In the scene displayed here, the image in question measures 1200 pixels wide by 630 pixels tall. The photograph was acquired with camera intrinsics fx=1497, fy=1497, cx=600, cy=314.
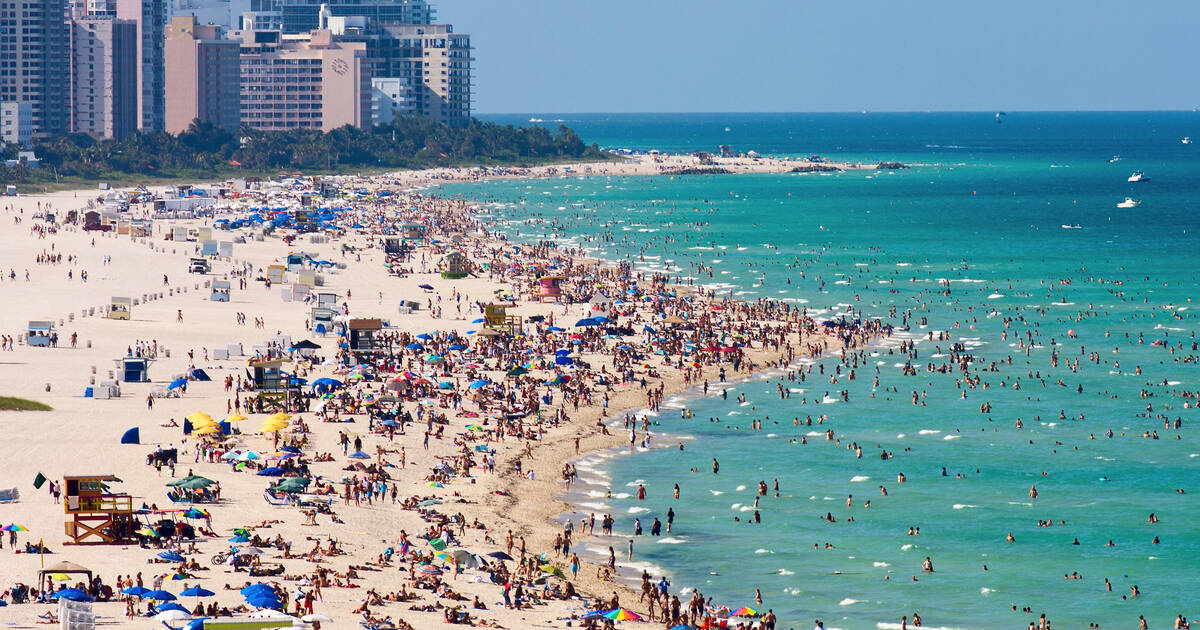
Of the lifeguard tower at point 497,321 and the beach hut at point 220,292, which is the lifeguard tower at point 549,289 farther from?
the beach hut at point 220,292

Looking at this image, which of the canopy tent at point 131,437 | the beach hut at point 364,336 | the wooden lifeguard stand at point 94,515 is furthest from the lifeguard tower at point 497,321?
the wooden lifeguard stand at point 94,515

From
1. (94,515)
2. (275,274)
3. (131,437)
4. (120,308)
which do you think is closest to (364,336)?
(120,308)

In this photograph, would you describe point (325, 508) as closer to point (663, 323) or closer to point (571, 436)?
point (571, 436)

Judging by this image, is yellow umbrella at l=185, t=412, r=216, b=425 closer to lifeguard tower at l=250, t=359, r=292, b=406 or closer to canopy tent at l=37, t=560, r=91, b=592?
lifeguard tower at l=250, t=359, r=292, b=406

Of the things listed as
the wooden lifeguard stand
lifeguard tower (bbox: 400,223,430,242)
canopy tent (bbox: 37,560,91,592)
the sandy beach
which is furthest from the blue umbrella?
lifeguard tower (bbox: 400,223,430,242)

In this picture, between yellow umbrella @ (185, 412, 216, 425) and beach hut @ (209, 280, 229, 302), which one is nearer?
yellow umbrella @ (185, 412, 216, 425)

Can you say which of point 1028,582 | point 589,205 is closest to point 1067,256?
point 589,205

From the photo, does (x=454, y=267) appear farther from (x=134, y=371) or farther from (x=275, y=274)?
(x=134, y=371)
